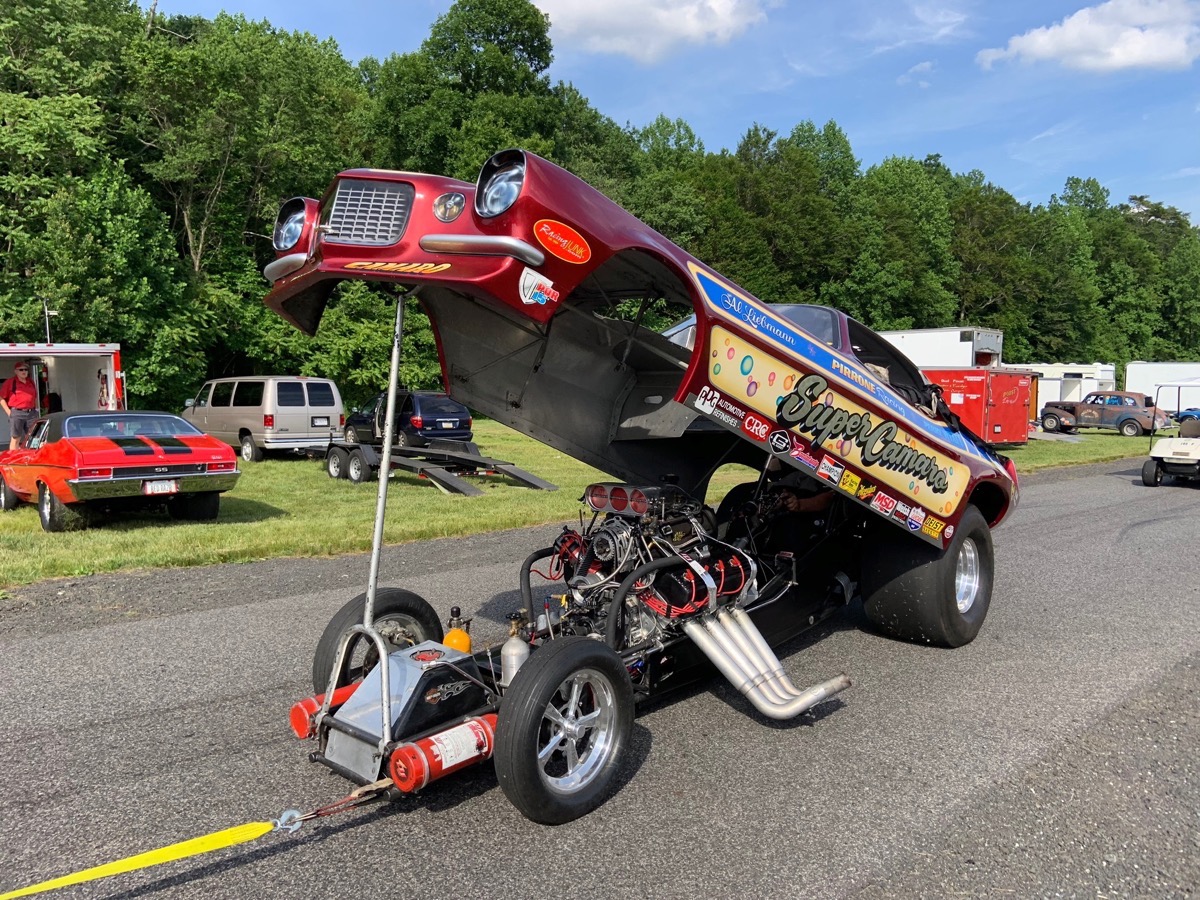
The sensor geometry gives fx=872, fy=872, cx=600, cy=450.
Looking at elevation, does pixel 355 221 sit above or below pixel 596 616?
above

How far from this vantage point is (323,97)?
110ft

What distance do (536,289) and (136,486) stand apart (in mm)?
8360

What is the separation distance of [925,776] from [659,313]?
274cm

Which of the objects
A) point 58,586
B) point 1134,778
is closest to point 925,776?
point 1134,778

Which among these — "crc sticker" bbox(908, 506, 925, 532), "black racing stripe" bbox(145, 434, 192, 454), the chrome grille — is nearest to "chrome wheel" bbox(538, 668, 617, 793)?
the chrome grille

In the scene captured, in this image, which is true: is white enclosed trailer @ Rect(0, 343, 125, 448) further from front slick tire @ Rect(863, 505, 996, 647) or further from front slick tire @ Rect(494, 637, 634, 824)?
front slick tire @ Rect(494, 637, 634, 824)

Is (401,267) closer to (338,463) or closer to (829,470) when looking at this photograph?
(829,470)

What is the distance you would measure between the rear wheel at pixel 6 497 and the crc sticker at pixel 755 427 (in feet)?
37.8

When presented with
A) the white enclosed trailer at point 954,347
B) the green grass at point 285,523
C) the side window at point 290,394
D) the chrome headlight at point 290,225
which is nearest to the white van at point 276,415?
the side window at point 290,394

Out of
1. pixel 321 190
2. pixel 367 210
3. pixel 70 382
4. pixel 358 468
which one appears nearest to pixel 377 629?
pixel 367 210

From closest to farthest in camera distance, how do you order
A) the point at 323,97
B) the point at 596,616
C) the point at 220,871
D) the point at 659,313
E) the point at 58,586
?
the point at 220,871 → the point at 596,616 → the point at 659,313 → the point at 58,586 → the point at 323,97

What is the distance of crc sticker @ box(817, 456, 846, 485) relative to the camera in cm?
450

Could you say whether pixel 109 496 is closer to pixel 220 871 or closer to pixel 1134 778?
pixel 220 871

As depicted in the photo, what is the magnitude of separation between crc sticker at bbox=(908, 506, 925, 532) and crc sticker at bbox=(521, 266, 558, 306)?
2.84 meters
